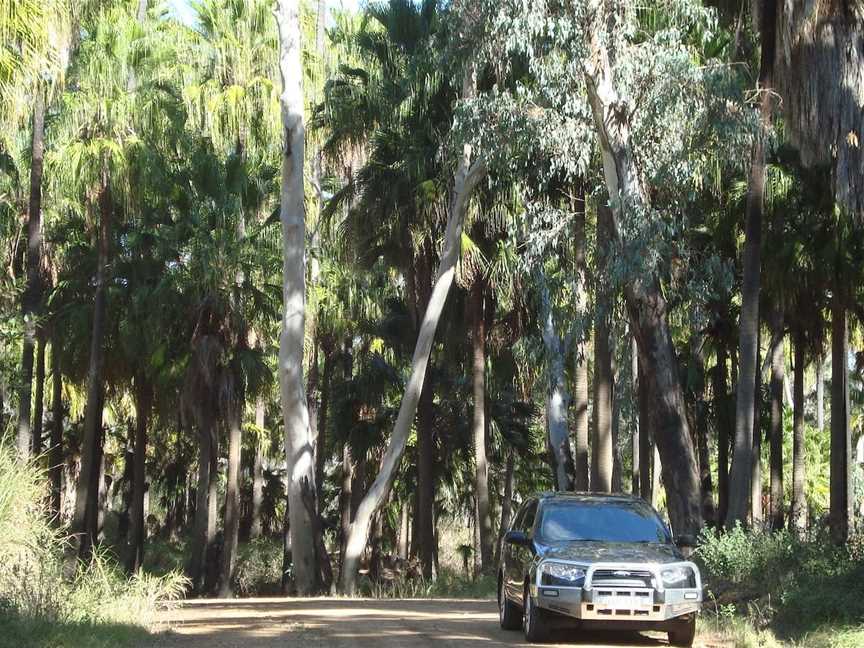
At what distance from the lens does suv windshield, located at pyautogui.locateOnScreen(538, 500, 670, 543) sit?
1384 centimetres

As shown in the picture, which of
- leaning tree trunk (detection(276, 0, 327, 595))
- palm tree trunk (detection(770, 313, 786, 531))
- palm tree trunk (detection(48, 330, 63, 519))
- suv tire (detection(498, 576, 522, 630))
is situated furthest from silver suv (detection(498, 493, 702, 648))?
palm tree trunk (detection(48, 330, 63, 519))

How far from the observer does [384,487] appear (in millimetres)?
28359

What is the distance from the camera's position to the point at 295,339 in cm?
2695

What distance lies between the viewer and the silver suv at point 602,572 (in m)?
12.5

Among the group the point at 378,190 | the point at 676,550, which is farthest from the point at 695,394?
the point at 676,550

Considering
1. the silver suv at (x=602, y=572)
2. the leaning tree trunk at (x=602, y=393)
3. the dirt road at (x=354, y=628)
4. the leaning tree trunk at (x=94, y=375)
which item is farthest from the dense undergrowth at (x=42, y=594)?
the leaning tree trunk at (x=94, y=375)

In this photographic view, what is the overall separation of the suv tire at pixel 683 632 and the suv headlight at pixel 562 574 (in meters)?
1.17

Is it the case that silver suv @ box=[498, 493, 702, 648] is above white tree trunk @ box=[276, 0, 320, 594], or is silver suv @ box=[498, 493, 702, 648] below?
below

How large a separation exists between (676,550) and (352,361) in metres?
28.5

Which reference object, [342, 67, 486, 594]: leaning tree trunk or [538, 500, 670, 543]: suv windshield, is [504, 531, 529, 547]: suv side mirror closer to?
[538, 500, 670, 543]: suv windshield

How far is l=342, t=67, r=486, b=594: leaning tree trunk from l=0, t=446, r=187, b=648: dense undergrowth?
39.7 feet

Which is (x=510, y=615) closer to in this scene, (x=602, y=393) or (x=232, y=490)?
(x=602, y=393)

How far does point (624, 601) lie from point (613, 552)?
68 centimetres

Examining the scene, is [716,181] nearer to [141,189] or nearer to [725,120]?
[725,120]
